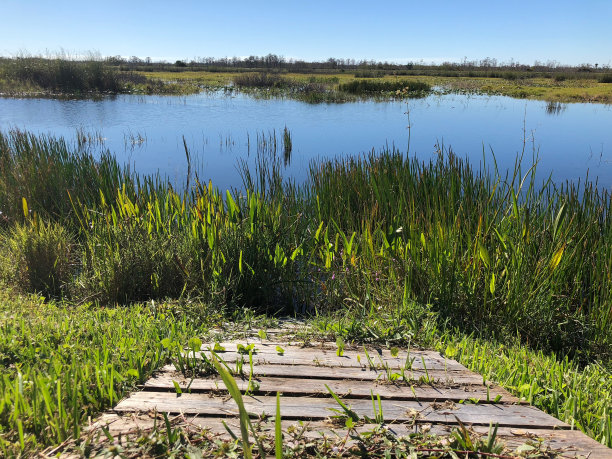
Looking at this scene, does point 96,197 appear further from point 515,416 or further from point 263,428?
point 515,416

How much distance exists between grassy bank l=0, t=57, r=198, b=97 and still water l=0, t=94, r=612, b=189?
4298 millimetres

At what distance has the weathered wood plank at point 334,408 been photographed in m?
2.03

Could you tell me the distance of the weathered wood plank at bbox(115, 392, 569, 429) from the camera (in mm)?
2031

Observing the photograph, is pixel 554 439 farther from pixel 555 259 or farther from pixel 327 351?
pixel 555 259

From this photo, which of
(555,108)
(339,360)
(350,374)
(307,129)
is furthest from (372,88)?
(350,374)

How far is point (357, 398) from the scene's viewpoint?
221cm

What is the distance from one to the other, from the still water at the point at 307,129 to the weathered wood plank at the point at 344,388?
7.88 meters

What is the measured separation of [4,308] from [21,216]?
126 inches

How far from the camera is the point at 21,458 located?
1.73 m

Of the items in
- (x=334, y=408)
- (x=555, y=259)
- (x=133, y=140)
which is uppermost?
(x=133, y=140)

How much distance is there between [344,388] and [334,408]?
0.67 feet

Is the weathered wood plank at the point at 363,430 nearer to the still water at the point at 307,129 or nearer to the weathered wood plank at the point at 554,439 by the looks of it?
the weathered wood plank at the point at 554,439

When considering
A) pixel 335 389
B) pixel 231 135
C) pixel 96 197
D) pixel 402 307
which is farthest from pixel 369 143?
pixel 335 389

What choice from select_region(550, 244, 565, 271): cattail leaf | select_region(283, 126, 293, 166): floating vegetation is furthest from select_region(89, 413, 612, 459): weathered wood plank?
select_region(283, 126, 293, 166): floating vegetation
